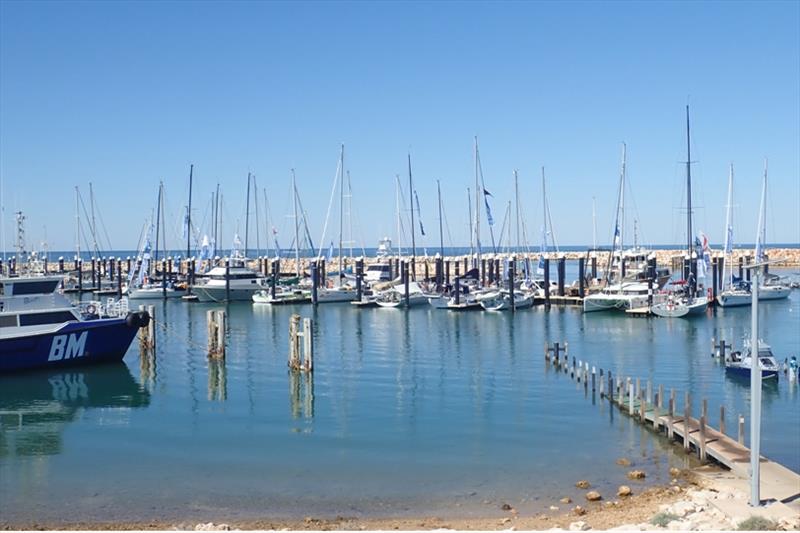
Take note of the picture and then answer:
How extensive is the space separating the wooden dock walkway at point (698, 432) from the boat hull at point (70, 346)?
A: 25.1 m

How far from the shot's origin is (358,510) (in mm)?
21531

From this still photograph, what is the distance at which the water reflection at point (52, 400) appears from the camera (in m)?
29.7

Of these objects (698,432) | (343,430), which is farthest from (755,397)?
(343,430)

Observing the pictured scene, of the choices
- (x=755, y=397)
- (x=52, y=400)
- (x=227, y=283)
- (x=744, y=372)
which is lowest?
(x=52, y=400)

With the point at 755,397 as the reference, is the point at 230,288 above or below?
below

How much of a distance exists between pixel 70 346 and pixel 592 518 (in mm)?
31743

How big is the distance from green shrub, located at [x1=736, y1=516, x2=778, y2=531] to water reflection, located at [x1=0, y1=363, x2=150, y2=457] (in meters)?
21.6

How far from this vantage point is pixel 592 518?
64.8 feet

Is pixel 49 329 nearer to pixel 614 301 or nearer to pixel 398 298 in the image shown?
pixel 398 298

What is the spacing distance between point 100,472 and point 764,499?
18604 mm

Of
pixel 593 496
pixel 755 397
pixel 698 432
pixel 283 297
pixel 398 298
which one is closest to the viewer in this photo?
pixel 755 397

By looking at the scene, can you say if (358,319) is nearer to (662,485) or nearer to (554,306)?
(554,306)

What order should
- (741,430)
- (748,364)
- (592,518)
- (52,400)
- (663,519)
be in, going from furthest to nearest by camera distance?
(748,364), (52,400), (741,430), (592,518), (663,519)

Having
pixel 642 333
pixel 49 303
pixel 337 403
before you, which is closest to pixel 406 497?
pixel 337 403
